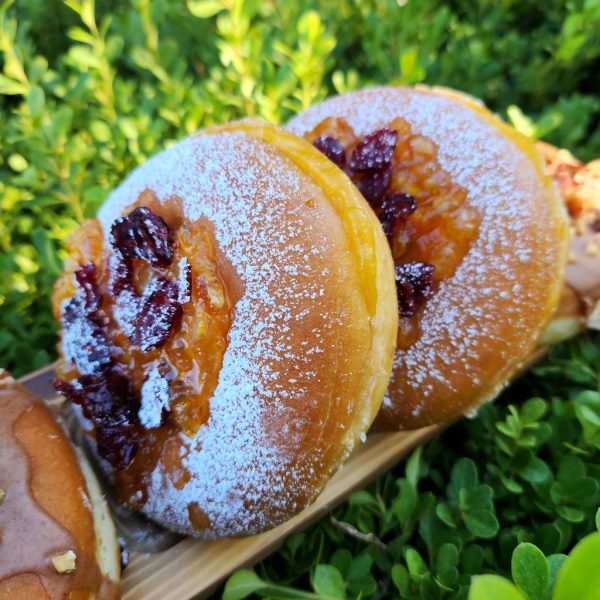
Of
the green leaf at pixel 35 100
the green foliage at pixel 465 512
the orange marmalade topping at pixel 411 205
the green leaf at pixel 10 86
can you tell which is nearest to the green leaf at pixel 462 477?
the green foliage at pixel 465 512

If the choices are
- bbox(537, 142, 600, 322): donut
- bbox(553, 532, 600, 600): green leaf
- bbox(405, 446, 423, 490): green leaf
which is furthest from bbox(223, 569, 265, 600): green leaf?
bbox(537, 142, 600, 322): donut

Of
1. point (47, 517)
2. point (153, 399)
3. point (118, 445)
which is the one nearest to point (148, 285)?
point (153, 399)

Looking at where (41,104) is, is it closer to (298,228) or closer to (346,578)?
(298,228)

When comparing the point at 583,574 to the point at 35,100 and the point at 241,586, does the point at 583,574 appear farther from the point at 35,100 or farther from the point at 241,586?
the point at 35,100

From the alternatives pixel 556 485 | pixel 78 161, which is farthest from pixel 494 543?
pixel 78 161

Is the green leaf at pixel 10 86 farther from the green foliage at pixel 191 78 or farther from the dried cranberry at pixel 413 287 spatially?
the dried cranberry at pixel 413 287

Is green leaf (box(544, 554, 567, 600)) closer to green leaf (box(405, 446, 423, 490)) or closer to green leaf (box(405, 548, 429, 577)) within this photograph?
green leaf (box(405, 548, 429, 577))

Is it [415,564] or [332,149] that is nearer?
[415,564]
